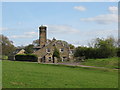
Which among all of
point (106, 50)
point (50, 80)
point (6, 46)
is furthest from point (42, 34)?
point (50, 80)

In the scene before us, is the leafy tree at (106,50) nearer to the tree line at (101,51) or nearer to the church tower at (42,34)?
the tree line at (101,51)

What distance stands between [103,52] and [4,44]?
48.4 m

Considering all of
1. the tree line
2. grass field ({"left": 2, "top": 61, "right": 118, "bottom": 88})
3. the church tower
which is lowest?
grass field ({"left": 2, "top": 61, "right": 118, "bottom": 88})

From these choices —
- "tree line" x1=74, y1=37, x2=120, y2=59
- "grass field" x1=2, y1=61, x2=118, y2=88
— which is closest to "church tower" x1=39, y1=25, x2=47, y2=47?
"tree line" x1=74, y1=37, x2=120, y2=59

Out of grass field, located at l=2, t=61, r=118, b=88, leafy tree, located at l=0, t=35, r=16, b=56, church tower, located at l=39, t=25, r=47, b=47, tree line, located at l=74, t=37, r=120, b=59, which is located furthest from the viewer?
leafy tree, located at l=0, t=35, r=16, b=56

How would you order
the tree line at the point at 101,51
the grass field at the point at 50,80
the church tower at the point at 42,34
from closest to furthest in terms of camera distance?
the grass field at the point at 50,80
the tree line at the point at 101,51
the church tower at the point at 42,34

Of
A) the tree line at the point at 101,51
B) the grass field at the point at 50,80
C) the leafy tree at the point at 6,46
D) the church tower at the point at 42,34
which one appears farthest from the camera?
the leafy tree at the point at 6,46

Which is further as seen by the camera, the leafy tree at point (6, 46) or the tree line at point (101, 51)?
the leafy tree at point (6, 46)

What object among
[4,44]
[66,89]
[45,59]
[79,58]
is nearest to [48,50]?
[45,59]

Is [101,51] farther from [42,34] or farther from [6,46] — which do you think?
[6,46]

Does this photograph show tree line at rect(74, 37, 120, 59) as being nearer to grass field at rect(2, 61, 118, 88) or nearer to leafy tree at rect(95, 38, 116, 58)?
leafy tree at rect(95, 38, 116, 58)

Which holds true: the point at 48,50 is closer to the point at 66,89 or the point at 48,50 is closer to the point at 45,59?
the point at 45,59

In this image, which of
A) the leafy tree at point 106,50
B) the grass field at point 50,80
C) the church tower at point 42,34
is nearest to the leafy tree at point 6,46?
the church tower at point 42,34

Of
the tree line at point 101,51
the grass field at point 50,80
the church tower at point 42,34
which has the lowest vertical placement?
the grass field at point 50,80
